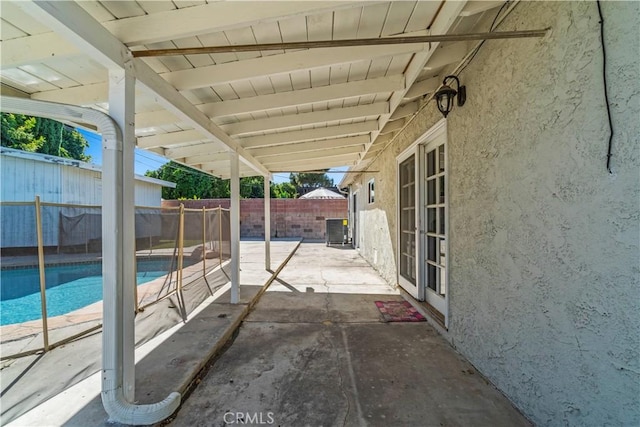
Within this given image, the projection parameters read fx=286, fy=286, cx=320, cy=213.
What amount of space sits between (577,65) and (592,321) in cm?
132

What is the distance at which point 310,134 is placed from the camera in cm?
442

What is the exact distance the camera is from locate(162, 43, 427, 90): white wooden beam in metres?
2.29

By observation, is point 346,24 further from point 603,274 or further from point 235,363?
point 235,363

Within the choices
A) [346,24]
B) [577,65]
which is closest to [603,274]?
[577,65]

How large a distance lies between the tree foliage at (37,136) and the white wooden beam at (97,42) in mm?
16753

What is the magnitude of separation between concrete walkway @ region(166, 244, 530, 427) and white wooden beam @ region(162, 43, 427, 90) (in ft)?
8.34

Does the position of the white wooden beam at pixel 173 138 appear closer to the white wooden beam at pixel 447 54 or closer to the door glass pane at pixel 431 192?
the white wooden beam at pixel 447 54

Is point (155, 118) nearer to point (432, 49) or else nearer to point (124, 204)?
point (124, 204)

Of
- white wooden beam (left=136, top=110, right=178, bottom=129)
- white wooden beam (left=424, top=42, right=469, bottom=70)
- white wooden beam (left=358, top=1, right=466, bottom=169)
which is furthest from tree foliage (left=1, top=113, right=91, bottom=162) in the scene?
white wooden beam (left=424, top=42, right=469, bottom=70)

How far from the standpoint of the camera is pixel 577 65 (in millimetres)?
1511

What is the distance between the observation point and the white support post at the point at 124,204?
72.8 inches

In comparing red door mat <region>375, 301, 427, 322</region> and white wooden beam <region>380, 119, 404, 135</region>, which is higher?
white wooden beam <region>380, 119, 404, 135</region>

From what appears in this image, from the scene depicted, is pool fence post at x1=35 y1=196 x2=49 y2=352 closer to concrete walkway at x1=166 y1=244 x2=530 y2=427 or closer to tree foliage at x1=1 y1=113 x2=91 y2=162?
concrete walkway at x1=166 y1=244 x2=530 y2=427

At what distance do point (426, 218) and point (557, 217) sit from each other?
7.57 ft
